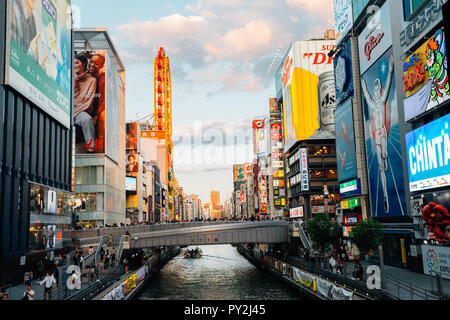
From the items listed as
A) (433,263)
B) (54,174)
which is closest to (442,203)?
(433,263)

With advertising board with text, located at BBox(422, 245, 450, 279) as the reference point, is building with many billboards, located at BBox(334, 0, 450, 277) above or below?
above

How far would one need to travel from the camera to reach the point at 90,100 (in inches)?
3100

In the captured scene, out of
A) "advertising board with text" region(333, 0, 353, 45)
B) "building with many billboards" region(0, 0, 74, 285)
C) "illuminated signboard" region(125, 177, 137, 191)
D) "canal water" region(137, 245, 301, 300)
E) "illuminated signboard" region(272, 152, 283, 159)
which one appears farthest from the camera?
"illuminated signboard" region(272, 152, 283, 159)

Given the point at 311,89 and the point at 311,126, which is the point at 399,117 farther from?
the point at 311,89

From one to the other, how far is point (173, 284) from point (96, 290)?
24061mm

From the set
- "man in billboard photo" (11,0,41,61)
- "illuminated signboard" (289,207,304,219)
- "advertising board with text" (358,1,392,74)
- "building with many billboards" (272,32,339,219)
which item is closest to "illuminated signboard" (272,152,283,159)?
"building with many billboards" (272,32,339,219)

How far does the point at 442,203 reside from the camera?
32.5 metres

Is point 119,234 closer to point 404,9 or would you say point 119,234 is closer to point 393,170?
point 393,170

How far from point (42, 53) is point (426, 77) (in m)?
35.5

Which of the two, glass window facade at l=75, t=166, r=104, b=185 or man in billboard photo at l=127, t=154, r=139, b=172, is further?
man in billboard photo at l=127, t=154, r=139, b=172

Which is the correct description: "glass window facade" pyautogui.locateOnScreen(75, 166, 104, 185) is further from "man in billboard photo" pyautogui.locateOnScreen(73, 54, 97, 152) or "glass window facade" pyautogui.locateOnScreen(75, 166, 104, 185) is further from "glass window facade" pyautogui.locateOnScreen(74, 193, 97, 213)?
"man in billboard photo" pyautogui.locateOnScreen(73, 54, 97, 152)

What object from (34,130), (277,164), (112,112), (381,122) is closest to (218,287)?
(381,122)

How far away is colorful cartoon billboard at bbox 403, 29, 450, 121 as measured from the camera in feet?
102

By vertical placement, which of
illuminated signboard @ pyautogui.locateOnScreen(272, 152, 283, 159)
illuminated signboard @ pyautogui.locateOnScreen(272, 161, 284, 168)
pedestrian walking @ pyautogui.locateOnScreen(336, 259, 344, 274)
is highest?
illuminated signboard @ pyautogui.locateOnScreen(272, 152, 283, 159)
